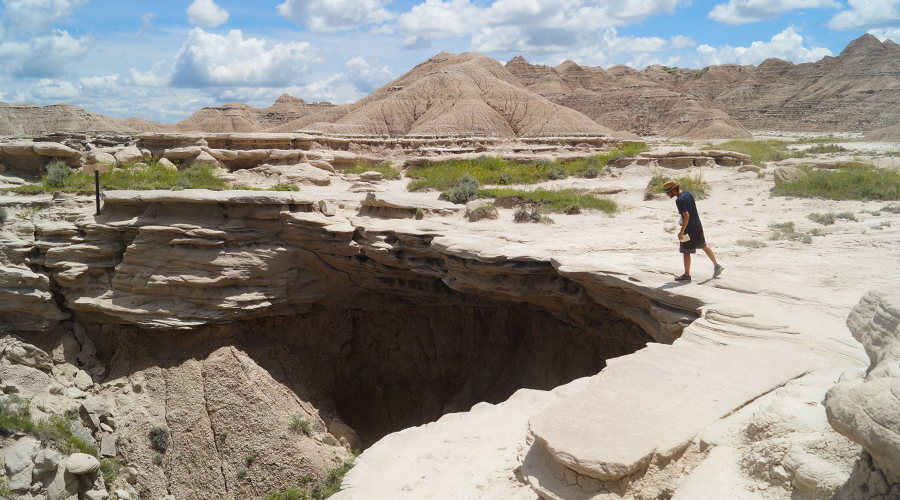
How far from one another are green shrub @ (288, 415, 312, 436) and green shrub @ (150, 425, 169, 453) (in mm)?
2415

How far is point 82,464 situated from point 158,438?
4.51 feet

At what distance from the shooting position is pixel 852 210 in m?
10.2

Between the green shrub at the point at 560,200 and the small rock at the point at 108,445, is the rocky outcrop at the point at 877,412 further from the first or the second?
the small rock at the point at 108,445

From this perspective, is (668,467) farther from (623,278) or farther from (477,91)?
(477,91)

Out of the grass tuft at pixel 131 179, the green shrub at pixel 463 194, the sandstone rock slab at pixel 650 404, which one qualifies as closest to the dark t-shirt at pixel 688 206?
the sandstone rock slab at pixel 650 404

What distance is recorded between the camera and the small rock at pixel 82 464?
7.89 m

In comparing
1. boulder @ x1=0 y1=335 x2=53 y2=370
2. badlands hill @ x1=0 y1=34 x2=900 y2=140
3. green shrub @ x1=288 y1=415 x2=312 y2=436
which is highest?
badlands hill @ x1=0 y1=34 x2=900 y2=140

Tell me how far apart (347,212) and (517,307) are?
178 inches

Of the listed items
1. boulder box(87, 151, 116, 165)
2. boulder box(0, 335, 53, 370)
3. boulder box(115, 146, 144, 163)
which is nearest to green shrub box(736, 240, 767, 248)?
boulder box(0, 335, 53, 370)

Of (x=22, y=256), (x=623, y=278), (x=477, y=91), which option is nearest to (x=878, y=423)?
(x=623, y=278)

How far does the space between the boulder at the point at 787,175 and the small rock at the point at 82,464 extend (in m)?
16.1

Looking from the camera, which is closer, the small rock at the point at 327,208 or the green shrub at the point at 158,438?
the green shrub at the point at 158,438

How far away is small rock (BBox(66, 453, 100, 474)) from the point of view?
7.89 metres

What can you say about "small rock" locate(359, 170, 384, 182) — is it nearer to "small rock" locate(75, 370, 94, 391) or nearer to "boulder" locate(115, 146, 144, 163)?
"boulder" locate(115, 146, 144, 163)
